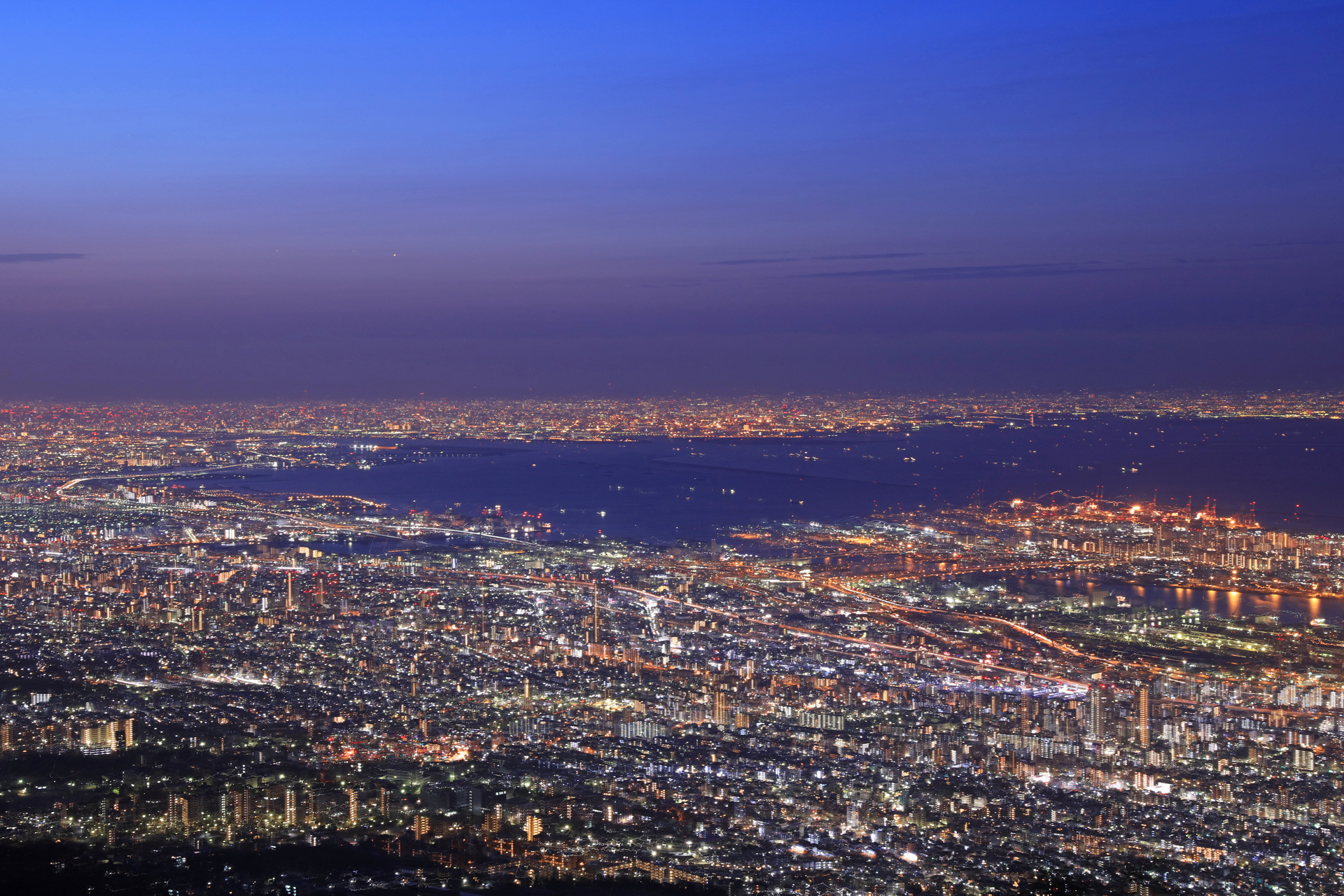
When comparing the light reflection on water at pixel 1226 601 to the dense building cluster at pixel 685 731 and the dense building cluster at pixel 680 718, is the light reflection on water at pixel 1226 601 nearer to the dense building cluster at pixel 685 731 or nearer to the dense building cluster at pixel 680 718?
the dense building cluster at pixel 680 718

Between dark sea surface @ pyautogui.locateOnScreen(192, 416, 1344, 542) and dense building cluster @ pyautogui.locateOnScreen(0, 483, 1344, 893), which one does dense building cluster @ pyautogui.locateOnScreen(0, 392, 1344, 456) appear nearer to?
dark sea surface @ pyautogui.locateOnScreen(192, 416, 1344, 542)

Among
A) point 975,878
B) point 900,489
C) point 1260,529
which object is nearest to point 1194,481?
point 900,489

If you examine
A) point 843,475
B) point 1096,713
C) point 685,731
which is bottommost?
point 843,475

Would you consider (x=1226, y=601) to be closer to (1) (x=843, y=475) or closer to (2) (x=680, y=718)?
(2) (x=680, y=718)

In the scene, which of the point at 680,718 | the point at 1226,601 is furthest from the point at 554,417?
the point at 680,718

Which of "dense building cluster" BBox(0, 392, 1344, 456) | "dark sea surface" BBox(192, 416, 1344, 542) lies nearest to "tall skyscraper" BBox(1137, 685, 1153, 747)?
"dark sea surface" BBox(192, 416, 1344, 542)

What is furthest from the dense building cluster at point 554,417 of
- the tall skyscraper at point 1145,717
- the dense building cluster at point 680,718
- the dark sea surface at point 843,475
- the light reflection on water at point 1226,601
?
the tall skyscraper at point 1145,717

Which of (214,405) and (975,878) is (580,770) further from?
(214,405)

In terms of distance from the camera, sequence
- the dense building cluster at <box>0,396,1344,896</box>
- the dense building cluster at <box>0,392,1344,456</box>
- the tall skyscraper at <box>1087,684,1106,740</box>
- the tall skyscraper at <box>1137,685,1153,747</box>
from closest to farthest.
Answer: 1. the dense building cluster at <box>0,396,1344,896</box>
2. the tall skyscraper at <box>1137,685,1153,747</box>
3. the tall skyscraper at <box>1087,684,1106,740</box>
4. the dense building cluster at <box>0,392,1344,456</box>
